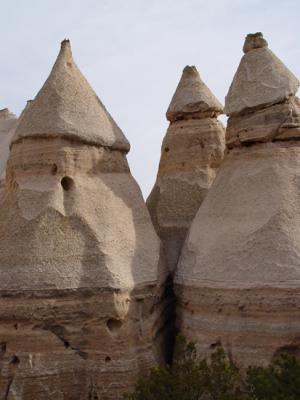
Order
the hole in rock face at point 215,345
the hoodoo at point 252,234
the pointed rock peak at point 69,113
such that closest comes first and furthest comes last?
the hoodoo at point 252,234 < the hole in rock face at point 215,345 < the pointed rock peak at point 69,113

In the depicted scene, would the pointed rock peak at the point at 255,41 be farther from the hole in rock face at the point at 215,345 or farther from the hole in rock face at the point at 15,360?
the hole in rock face at the point at 15,360

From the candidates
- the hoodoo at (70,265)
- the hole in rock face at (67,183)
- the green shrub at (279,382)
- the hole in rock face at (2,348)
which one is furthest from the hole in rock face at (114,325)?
the hole in rock face at (67,183)

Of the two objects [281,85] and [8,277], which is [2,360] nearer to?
[8,277]

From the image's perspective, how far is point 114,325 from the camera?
10.7 m

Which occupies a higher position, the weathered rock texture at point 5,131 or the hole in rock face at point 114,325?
the weathered rock texture at point 5,131

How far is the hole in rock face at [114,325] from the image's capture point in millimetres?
10617

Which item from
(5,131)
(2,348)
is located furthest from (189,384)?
(5,131)

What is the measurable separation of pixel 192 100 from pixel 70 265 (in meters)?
7.60

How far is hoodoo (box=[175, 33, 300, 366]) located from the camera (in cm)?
1037

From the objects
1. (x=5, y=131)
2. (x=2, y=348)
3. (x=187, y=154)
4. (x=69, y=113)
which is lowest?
(x=2, y=348)

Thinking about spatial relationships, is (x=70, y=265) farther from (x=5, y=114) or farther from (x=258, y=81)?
(x=5, y=114)

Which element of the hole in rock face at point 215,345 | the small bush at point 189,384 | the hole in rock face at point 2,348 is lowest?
the small bush at point 189,384

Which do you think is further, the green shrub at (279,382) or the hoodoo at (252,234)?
the hoodoo at (252,234)

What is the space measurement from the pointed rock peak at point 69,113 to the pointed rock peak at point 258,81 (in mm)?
2628
